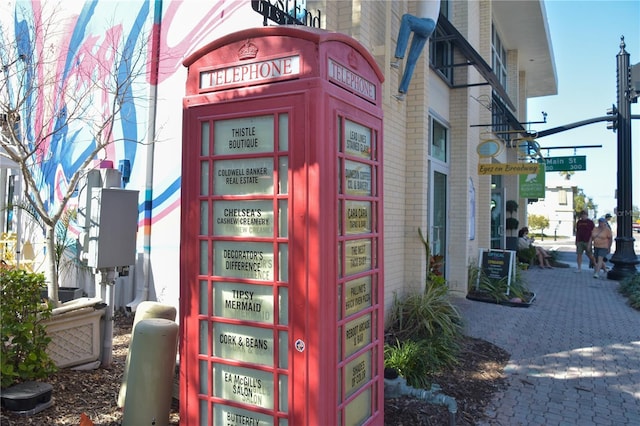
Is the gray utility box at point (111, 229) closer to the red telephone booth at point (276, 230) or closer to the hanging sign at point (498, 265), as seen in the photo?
the red telephone booth at point (276, 230)

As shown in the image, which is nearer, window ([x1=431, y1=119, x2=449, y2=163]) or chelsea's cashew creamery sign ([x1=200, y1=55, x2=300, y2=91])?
chelsea's cashew creamery sign ([x1=200, y1=55, x2=300, y2=91])

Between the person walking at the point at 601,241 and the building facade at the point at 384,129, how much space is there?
625 centimetres

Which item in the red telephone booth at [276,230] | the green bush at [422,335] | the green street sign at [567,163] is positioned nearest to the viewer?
the red telephone booth at [276,230]

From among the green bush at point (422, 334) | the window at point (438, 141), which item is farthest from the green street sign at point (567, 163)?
the green bush at point (422, 334)

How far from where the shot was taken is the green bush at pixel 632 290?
979cm

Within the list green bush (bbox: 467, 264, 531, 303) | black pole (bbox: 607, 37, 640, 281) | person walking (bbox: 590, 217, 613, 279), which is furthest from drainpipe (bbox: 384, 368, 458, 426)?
black pole (bbox: 607, 37, 640, 281)

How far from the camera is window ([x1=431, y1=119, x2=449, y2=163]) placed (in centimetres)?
959

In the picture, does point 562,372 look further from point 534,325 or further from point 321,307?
point 321,307

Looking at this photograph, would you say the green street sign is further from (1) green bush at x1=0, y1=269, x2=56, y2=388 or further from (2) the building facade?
(1) green bush at x1=0, y1=269, x2=56, y2=388

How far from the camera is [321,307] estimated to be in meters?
2.68

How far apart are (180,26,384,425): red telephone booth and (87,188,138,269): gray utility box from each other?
198 cm

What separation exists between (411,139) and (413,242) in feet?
5.41

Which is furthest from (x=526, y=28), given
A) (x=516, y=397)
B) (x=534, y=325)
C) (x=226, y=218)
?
(x=226, y=218)

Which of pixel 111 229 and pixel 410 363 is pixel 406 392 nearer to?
Result: pixel 410 363
